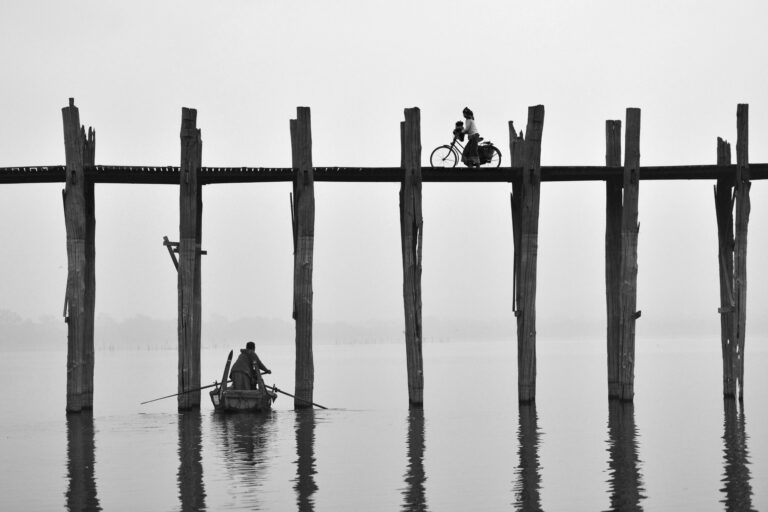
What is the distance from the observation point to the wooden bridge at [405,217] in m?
26.4

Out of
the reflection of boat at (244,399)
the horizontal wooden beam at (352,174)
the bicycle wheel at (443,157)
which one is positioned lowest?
the reflection of boat at (244,399)

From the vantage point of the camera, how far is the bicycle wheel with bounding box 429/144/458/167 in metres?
27.7

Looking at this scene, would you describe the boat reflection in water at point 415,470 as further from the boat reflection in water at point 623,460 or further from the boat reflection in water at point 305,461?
the boat reflection in water at point 623,460

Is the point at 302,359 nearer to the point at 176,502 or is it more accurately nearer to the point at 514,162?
the point at 514,162

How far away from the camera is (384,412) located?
33281 mm

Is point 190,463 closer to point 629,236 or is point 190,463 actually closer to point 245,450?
point 245,450

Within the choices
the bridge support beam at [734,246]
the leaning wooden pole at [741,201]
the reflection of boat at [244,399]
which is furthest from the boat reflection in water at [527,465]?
the reflection of boat at [244,399]

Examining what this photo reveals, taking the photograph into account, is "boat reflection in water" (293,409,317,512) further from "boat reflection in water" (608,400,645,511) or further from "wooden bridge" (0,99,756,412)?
"boat reflection in water" (608,400,645,511)

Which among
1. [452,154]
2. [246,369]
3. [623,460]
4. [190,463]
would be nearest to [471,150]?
[452,154]

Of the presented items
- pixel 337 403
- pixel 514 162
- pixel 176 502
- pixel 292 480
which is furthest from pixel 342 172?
pixel 337 403

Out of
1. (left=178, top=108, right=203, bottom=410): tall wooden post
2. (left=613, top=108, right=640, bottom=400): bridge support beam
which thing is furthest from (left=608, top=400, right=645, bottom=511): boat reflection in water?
(left=178, top=108, right=203, bottom=410): tall wooden post

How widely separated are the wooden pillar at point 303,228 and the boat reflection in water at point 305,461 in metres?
1.35

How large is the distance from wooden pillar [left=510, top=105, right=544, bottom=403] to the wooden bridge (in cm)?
2

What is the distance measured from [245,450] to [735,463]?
8679 mm
